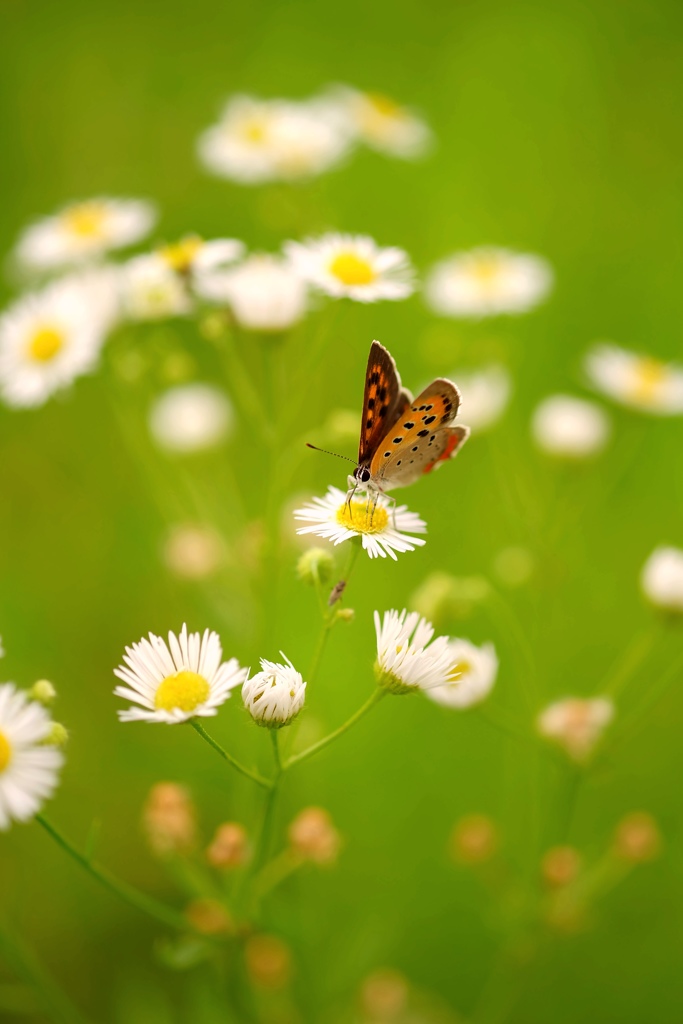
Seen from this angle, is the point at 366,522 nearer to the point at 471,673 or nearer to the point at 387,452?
the point at 387,452

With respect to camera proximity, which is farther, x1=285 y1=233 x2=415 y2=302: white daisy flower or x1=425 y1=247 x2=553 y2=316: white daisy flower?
x1=425 y1=247 x2=553 y2=316: white daisy flower

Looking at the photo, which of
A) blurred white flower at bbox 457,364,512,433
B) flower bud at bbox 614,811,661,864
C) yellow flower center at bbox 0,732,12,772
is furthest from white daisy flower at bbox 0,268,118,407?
flower bud at bbox 614,811,661,864

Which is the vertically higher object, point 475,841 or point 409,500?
point 409,500

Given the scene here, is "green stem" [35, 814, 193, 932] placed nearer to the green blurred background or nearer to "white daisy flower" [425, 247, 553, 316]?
the green blurred background

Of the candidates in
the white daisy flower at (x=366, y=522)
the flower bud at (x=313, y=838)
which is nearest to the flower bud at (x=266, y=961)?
the flower bud at (x=313, y=838)

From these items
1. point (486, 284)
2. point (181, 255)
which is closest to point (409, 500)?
point (486, 284)

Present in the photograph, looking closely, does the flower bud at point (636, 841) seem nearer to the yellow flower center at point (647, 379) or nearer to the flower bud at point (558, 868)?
the flower bud at point (558, 868)

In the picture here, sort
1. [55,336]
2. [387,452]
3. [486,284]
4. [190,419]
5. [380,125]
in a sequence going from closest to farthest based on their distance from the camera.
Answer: [387,452] → [55,336] → [486,284] → [190,419] → [380,125]
